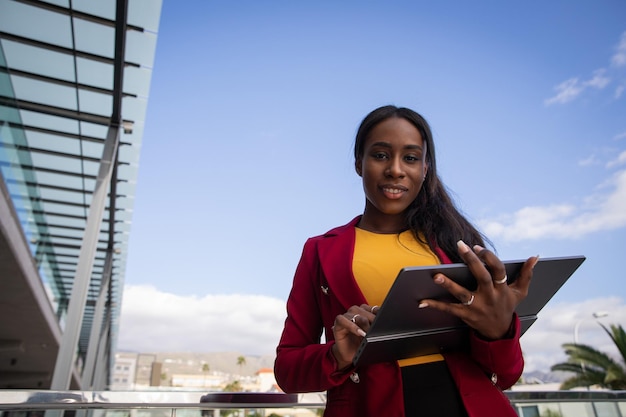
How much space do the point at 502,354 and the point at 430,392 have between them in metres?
0.23

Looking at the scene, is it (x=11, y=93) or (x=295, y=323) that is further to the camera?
(x=11, y=93)

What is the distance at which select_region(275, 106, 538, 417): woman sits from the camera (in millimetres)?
1077

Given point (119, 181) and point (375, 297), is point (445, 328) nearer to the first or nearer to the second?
point (375, 297)

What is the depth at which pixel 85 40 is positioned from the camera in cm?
812

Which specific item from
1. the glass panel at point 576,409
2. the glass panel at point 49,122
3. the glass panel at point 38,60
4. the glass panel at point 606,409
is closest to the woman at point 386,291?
the glass panel at point 576,409

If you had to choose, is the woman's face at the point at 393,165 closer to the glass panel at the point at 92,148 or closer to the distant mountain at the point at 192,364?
the glass panel at the point at 92,148

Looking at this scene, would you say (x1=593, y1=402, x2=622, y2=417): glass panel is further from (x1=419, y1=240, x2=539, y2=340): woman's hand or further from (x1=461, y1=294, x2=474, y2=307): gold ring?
(x1=461, y1=294, x2=474, y2=307): gold ring

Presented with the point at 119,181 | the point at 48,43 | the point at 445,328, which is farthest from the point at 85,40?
the point at 445,328

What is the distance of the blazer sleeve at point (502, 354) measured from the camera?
112cm

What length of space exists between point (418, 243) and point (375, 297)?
0.28 meters

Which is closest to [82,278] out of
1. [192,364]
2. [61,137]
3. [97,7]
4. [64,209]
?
[61,137]

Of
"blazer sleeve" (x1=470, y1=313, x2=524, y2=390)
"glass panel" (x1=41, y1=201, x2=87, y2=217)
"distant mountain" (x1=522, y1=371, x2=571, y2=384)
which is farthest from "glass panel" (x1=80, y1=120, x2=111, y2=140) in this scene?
"distant mountain" (x1=522, y1=371, x2=571, y2=384)

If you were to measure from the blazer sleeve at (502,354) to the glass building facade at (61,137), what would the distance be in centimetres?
822

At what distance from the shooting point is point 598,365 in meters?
12.9
